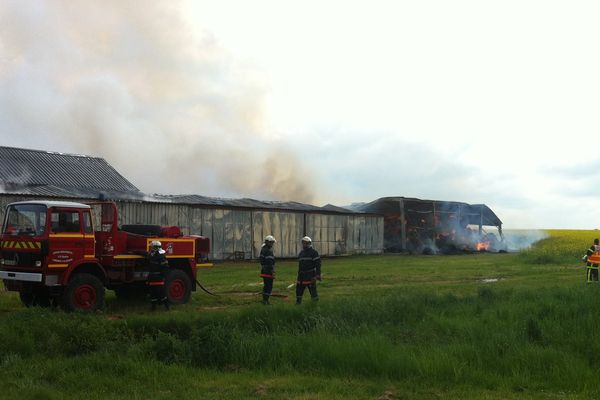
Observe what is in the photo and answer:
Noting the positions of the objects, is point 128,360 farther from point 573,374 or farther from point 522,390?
point 573,374

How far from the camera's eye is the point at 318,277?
14531mm

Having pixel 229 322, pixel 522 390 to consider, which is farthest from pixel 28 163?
pixel 522 390

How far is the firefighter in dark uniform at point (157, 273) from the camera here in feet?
45.6

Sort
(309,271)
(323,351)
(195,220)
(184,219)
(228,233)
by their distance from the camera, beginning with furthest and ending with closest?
1. (228,233)
2. (195,220)
3. (184,219)
4. (309,271)
5. (323,351)

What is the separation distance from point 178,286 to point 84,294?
2.80 m

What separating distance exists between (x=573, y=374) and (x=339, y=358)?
129 inches

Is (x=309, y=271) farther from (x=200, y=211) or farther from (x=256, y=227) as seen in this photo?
(x=256, y=227)

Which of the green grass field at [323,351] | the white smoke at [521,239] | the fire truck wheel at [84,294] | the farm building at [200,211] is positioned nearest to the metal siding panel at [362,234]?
the farm building at [200,211]

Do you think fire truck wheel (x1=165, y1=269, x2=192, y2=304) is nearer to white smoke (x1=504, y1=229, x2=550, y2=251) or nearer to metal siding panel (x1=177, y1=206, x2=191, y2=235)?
metal siding panel (x1=177, y1=206, x2=191, y2=235)

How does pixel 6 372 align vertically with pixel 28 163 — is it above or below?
below

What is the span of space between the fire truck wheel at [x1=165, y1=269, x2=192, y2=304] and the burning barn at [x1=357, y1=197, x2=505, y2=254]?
2903 centimetres

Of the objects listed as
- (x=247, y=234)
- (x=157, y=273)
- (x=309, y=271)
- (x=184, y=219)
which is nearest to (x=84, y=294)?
(x=157, y=273)

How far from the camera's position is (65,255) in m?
12.6

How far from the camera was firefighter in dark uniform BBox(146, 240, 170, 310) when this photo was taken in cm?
1389
